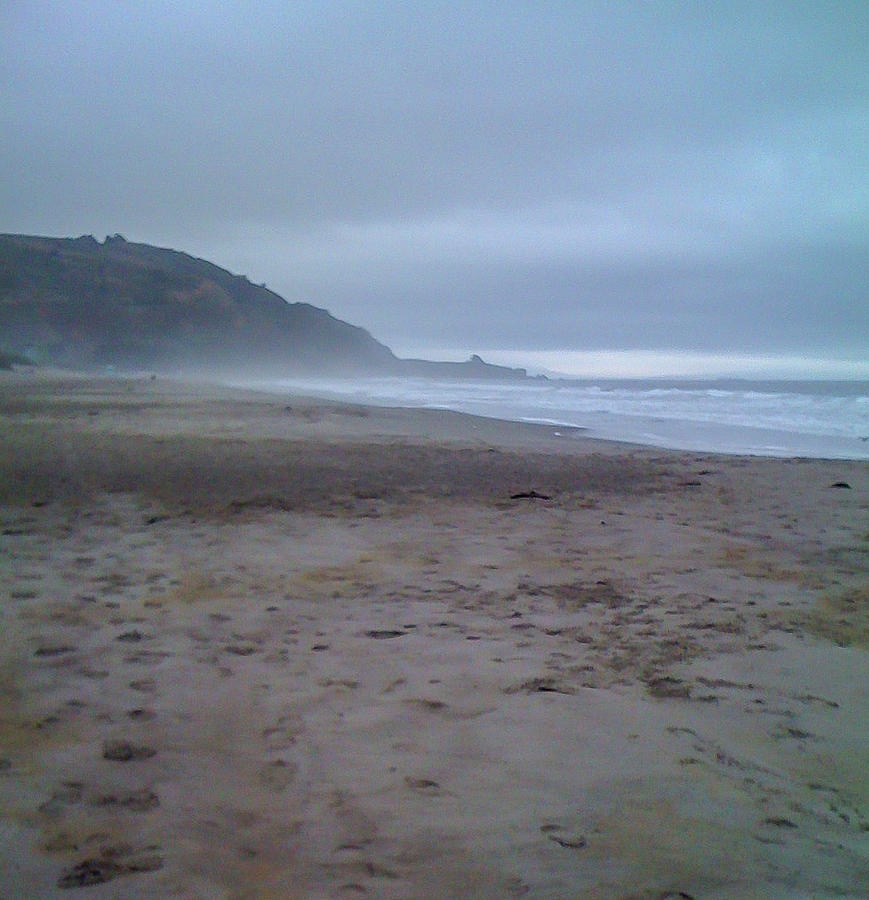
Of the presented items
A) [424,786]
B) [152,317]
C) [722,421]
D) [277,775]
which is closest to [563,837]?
[424,786]

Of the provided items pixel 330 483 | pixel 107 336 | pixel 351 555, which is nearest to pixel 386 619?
pixel 351 555

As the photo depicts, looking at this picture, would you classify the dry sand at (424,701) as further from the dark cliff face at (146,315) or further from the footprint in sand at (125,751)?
the dark cliff face at (146,315)

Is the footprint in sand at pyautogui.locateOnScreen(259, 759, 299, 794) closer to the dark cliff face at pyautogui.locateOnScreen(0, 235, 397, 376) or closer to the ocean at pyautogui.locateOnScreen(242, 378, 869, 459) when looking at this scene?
the ocean at pyautogui.locateOnScreen(242, 378, 869, 459)

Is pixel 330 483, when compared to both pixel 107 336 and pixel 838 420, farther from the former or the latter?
pixel 107 336

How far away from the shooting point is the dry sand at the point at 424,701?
1947mm

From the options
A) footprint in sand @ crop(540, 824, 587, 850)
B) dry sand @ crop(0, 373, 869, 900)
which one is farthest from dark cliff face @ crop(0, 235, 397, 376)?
footprint in sand @ crop(540, 824, 587, 850)

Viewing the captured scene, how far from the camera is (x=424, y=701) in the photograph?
2.92 m

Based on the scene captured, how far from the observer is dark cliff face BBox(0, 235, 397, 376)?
193 feet

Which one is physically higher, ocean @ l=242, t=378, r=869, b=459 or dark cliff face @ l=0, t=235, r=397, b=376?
dark cliff face @ l=0, t=235, r=397, b=376

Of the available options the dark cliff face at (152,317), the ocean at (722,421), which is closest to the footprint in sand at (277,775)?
the ocean at (722,421)

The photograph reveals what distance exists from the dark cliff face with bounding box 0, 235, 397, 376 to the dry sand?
2076 inches

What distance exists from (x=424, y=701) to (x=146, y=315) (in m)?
70.2

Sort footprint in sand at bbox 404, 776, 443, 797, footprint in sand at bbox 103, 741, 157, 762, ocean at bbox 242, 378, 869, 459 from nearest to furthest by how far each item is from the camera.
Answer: footprint in sand at bbox 404, 776, 443, 797 < footprint in sand at bbox 103, 741, 157, 762 < ocean at bbox 242, 378, 869, 459

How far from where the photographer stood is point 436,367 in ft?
316
